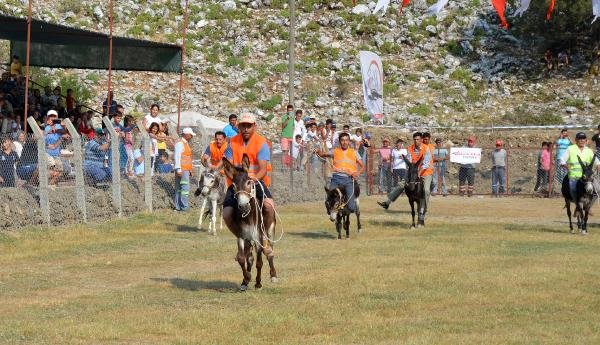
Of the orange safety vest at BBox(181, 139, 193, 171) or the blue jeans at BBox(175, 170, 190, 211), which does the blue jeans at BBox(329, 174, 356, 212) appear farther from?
the blue jeans at BBox(175, 170, 190, 211)

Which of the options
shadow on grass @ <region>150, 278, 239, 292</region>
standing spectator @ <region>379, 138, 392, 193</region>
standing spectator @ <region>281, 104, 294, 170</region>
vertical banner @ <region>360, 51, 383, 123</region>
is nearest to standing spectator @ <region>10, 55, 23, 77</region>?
standing spectator @ <region>281, 104, 294, 170</region>

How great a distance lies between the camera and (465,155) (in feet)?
132

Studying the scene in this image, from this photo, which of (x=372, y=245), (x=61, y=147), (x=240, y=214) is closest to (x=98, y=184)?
(x=61, y=147)

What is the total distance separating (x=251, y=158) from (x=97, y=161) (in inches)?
428

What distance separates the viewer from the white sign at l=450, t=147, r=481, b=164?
132 ft

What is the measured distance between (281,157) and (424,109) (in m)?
19.8

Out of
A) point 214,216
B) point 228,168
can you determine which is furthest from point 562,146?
point 228,168

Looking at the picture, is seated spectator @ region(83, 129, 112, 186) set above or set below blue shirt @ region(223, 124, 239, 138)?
below

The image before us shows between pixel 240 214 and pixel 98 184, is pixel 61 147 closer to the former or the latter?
pixel 98 184

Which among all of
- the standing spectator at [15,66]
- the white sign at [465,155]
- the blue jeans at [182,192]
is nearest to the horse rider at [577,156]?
the blue jeans at [182,192]

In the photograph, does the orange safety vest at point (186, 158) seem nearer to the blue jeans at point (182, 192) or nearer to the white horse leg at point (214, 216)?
the blue jeans at point (182, 192)

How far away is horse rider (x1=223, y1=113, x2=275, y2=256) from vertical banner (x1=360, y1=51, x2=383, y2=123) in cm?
2186

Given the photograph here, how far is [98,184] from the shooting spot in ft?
83.6

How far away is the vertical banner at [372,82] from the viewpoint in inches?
1468
